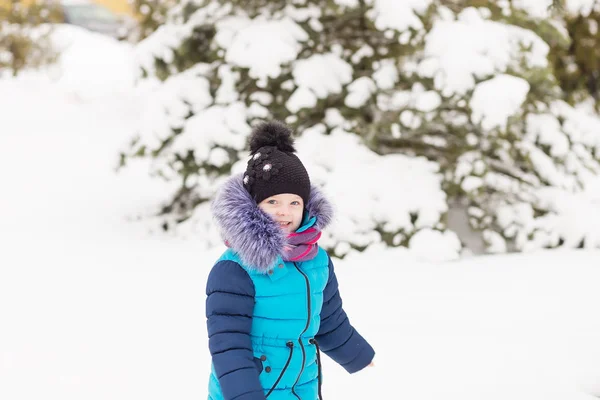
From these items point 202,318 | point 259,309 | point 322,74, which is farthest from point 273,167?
point 322,74

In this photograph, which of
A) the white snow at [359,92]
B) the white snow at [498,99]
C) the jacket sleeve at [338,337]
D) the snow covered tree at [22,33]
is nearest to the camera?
the jacket sleeve at [338,337]

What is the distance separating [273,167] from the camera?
6.25 feet

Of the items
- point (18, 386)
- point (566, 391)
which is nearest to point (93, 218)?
point (18, 386)

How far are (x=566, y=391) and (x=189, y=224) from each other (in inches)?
157

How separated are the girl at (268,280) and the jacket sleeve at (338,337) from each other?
0.30ft

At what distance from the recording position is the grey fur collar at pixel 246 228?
5.84 feet

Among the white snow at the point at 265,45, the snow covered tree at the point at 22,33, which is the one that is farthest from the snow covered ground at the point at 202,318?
the snow covered tree at the point at 22,33

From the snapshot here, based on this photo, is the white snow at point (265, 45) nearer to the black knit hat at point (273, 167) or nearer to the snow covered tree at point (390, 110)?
the snow covered tree at point (390, 110)

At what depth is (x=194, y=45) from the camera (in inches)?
252

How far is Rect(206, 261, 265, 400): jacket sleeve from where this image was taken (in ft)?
5.67

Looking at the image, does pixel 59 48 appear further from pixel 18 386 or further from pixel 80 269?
pixel 18 386

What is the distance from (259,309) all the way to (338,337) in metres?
0.45

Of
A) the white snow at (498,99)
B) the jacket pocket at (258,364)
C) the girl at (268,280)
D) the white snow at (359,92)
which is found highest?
the white snow at (359,92)

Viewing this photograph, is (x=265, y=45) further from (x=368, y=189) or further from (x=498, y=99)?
(x=498, y=99)
